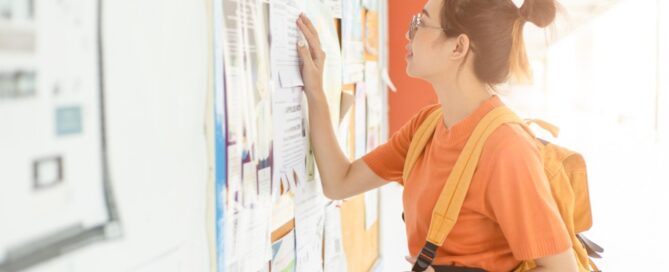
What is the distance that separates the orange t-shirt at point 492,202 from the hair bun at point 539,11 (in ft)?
0.60

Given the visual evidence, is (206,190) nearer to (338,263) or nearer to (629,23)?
(338,263)

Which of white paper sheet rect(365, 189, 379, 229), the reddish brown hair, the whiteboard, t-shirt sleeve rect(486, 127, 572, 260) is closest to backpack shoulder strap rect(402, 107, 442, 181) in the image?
the reddish brown hair

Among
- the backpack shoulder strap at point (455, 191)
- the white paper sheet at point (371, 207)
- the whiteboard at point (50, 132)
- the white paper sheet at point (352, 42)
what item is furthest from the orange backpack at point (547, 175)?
the white paper sheet at point (371, 207)

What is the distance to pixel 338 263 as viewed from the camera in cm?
182

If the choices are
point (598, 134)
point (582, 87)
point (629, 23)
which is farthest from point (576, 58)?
point (598, 134)

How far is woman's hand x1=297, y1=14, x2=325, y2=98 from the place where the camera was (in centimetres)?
140

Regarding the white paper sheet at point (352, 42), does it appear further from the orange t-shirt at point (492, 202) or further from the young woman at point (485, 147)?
the orange t-shirt at point (492, 202)

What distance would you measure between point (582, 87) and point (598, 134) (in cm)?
483

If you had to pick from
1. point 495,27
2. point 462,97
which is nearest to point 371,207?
point 462,97

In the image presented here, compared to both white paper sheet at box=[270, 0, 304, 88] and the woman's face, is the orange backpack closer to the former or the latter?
the woman's face

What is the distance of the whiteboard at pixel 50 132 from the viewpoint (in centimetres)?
55

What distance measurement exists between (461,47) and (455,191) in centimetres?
32

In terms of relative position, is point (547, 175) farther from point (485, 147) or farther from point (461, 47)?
point (461, 47)

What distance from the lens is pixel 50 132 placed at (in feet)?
1.97
